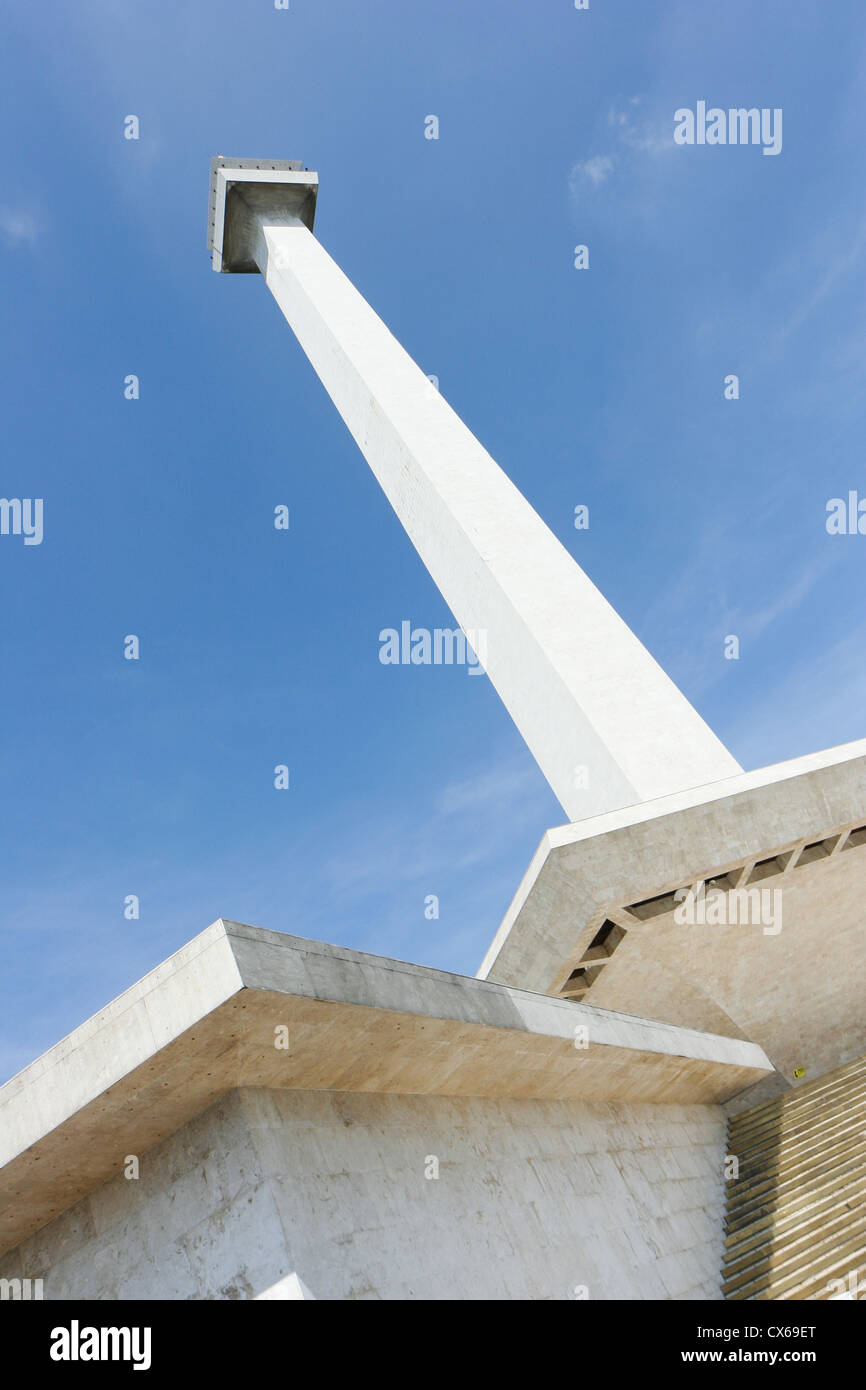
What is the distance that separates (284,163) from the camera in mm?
29641

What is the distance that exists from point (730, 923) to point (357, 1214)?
6992mm

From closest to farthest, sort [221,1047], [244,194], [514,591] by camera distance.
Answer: [221,1047] → [514,591] → [244,194]

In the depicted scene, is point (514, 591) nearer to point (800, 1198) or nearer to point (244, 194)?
point (800, 1198)

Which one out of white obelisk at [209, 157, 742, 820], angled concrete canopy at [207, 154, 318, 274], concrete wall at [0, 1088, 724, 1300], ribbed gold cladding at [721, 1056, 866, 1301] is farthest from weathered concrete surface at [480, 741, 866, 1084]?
angled concrete canopy at [207, 154, 318, 274]

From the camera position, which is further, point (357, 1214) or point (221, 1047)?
point (357, 1214)

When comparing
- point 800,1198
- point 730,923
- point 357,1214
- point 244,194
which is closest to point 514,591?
point 730,923

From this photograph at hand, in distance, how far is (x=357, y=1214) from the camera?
476cm

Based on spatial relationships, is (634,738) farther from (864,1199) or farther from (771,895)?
(864,1199)

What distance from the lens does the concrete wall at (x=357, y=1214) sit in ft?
14.5
